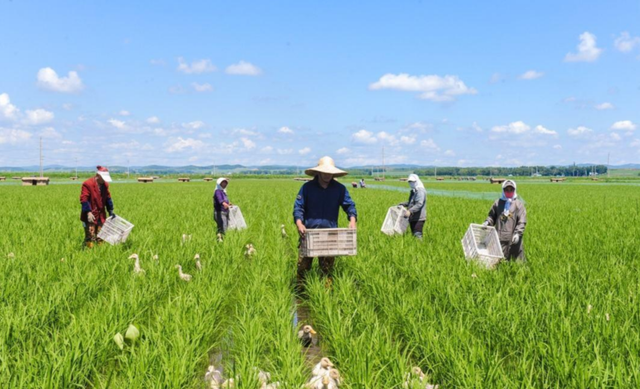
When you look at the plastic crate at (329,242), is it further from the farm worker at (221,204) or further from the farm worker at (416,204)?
the farm worker at (221,204)

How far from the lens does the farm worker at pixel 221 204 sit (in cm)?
675

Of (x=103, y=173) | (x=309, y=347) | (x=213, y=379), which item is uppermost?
(x=103, y=173)

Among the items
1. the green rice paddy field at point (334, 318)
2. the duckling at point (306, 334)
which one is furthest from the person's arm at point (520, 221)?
the duckling at point (306, 334)

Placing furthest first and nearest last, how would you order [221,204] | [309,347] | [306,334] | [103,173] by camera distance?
[221,204], [103,173], [309,347], [306,334]

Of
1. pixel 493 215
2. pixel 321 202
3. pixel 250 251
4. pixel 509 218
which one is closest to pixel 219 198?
pixel 250 251

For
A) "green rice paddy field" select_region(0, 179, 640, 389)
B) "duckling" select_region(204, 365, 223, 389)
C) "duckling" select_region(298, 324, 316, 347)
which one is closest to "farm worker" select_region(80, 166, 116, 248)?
"green rice paddy field" select_region(0, 179, 640, 389)

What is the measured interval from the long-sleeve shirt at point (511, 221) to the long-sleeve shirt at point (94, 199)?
5.40 m

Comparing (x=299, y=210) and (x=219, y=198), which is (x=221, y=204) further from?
(x=299, y=210)

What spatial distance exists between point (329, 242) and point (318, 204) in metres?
0.47

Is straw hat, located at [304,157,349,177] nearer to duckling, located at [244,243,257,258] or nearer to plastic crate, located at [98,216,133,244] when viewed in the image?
duckling, located at [244,243,257,258]

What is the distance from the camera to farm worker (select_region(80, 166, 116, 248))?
579cm

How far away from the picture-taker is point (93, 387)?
2.54 meters

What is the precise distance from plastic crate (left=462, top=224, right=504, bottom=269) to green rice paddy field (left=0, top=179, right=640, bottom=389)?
0.20 metres

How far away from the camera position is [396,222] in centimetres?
729
